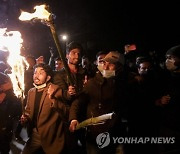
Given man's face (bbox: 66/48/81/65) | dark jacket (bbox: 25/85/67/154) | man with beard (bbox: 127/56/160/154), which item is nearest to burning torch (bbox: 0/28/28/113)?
dark jacket (bbox: 25/85/67/154)

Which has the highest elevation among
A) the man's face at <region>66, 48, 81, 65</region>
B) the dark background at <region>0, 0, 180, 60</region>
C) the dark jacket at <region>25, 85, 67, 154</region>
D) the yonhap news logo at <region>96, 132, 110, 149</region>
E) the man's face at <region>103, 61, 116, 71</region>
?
the dark background at <region>0, 0, 180, 60</region>

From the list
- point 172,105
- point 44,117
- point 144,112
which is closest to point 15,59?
point 44,117

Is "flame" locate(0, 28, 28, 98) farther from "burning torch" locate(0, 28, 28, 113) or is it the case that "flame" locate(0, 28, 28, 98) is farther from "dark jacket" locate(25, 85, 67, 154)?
"dark jacket" locate(25, 85, 67, 154)

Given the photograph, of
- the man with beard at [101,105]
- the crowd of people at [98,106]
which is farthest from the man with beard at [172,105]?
the man with beard at [101,105]

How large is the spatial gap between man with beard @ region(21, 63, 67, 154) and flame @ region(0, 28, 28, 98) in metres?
0.40

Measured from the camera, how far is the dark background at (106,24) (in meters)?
18.7

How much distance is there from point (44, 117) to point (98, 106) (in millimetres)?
1347

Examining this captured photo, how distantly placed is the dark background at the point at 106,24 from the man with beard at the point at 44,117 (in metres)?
11.8

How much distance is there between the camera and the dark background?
1866 centimetres

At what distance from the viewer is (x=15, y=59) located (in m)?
5.80

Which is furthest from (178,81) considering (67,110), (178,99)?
(67,110)

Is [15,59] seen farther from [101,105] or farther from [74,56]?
[101,105]

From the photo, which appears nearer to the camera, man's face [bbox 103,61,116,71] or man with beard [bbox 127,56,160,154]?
man's face [bbox 103,61,116,71]

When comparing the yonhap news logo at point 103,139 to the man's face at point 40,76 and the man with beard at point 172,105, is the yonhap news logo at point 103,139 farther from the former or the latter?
the man's face at point 40,76
